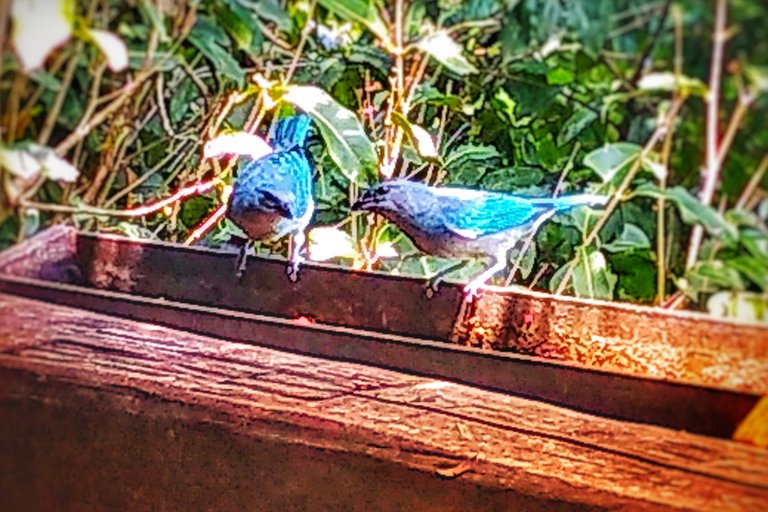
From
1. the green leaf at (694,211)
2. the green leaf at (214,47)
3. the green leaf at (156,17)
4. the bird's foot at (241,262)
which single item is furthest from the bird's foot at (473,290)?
the green leaf at (156,17)

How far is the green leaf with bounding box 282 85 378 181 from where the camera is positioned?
122 centimetres

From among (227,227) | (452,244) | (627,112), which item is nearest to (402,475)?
(452,244)

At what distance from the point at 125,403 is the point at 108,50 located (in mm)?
551

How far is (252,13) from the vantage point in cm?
133

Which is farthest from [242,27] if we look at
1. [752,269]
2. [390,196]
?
[752,269]

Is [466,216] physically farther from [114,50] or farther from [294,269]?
[114,50]

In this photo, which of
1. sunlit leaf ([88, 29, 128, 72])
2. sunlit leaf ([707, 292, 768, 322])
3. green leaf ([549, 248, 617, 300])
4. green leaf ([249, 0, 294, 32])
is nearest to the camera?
sunlit leaf ([707, 292, 768, 322])

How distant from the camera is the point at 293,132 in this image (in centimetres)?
125

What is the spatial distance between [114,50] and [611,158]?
798 mm

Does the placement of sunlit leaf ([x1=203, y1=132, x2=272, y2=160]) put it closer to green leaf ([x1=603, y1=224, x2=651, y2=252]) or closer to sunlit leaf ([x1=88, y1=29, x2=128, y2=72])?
sunlit leaf ([x1=88, y1=29, x2=128, y2=72])

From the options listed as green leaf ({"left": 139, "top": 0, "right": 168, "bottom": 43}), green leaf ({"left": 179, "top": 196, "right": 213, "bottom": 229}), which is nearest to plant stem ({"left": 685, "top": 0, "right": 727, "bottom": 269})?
green leaf ({"left": 179, "top": 196, "right": 213, "bottom": 229})

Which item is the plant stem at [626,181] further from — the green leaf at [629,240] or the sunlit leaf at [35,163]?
the sunlit leaf at [35,163]

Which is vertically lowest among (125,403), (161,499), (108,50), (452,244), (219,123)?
(161,499)

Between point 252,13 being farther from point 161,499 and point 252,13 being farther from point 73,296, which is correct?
point 161,499
